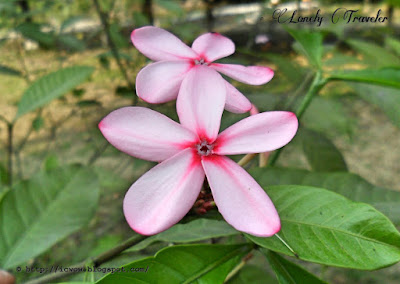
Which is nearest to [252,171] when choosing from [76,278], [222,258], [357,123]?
[222,258]

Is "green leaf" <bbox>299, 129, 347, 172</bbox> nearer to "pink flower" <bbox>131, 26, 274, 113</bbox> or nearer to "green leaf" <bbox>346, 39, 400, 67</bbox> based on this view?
"green leaf" <bbox>346, 39, 400, 67</bbox>

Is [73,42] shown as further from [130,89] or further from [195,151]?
[195,151]

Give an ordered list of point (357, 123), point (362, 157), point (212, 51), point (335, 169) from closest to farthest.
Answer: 1. point (212, 51)
2. point (335, 169)
3. point (362, 157)
4. point (357, 123)

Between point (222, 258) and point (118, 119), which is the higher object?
point (118, 119)

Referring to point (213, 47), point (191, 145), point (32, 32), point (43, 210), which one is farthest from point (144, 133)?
point (32, 32)

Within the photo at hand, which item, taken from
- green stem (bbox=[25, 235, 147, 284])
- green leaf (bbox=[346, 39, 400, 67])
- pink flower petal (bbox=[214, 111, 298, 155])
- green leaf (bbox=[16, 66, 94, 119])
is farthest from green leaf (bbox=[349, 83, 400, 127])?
green leaf (bbox=[16, 66, 94, 119])

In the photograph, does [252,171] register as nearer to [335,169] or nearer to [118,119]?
[118,119]
